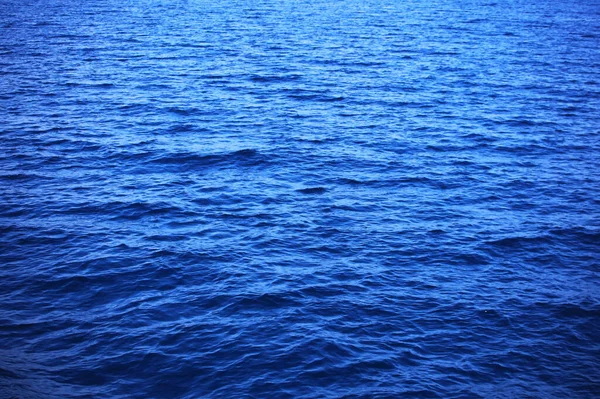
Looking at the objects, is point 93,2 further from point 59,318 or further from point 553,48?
point 59,318

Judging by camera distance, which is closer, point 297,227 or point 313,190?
point 297,227

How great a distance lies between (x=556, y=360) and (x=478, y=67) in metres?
50.1

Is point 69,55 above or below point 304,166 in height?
above

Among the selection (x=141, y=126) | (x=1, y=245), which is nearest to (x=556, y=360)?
(x=1, y=245)

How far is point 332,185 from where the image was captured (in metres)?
38.4

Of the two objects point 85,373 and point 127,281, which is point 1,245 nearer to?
point 127,281

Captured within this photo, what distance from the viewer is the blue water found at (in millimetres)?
23109

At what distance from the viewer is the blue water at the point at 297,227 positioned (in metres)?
23.1

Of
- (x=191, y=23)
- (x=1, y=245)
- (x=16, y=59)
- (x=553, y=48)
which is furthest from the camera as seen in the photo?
(x=191, y=23)

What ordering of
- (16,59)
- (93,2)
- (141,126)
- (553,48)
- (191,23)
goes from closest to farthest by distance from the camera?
(141,126) → (16,59) → (553,48) → (191,23) → (93,2)

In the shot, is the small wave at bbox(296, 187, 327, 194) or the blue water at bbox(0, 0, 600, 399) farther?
the small wave at bbox(296, 187, 327, 194)

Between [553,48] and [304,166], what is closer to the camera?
[304,166]

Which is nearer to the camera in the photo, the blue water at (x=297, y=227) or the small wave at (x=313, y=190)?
the blue water at (x=297, y=227)

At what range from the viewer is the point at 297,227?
33.4 metres
